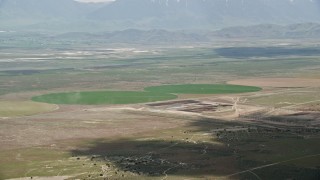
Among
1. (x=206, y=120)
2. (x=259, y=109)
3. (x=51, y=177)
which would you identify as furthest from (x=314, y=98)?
(x=51, y=177)

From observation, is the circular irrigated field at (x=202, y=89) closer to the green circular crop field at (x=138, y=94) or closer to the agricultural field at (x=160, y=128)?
the green circular crop field at (x=138, y=94)

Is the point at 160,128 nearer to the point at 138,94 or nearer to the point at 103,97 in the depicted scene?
the point at 103,97

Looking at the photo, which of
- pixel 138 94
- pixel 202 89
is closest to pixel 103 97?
pixel 138 94

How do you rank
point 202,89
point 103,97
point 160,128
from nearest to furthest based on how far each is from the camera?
point 160,128
point 103,97
point 202,89

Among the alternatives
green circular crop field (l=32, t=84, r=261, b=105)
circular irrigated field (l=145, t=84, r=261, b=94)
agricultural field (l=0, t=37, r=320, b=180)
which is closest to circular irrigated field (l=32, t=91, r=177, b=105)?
green circular crop field (l=32, t=84, r=261, b=105)

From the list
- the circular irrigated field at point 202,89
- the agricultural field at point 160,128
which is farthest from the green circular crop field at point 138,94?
the agricultural field at point 160,128

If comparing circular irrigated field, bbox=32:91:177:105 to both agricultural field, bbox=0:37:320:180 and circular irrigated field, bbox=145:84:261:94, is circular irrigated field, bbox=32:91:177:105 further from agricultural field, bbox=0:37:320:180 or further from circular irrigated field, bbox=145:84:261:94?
circular irrigated field, bbox=145:84:261:94

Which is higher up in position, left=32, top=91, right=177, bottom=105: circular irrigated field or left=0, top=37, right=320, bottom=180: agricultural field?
left=32, top=91, right=177, bottom=105: circular irrigated field
